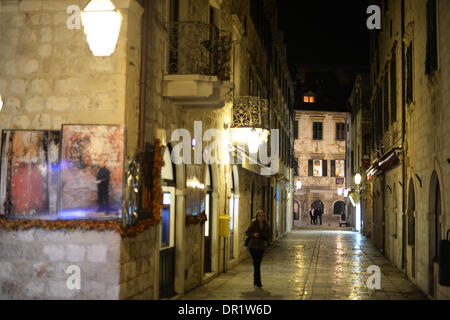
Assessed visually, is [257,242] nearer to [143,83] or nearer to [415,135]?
[415,135]

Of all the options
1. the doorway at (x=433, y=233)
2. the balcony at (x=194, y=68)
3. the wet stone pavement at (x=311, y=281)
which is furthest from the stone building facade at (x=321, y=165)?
the balcony at (x=194, y=68)

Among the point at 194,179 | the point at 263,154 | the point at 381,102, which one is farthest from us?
the point at 263,154

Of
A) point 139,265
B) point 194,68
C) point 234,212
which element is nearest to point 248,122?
point 234,212

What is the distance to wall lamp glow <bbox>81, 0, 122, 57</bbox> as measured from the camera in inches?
303

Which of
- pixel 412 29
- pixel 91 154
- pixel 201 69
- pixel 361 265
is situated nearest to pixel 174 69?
pixel 201 69

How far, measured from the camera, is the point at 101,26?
7699 mm

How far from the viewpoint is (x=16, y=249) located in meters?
8.41

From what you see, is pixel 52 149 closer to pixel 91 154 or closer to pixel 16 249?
pixel 91 154

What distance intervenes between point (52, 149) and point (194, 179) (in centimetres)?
453

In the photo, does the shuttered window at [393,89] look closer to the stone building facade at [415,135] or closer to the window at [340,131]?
the stone building facade at [415,135]

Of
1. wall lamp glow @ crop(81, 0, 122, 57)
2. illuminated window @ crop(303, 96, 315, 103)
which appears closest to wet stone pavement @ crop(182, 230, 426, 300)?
wall lamp glow @ crop(81, 0, 122, 57)

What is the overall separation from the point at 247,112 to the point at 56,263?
10117 mm

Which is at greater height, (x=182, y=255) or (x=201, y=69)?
(x=201, y=69)

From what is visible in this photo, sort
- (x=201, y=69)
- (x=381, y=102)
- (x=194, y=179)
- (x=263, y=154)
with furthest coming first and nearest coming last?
(x=263, y=154), (x=381, y=102), (x=194, y=179), (x=201, y=69)
